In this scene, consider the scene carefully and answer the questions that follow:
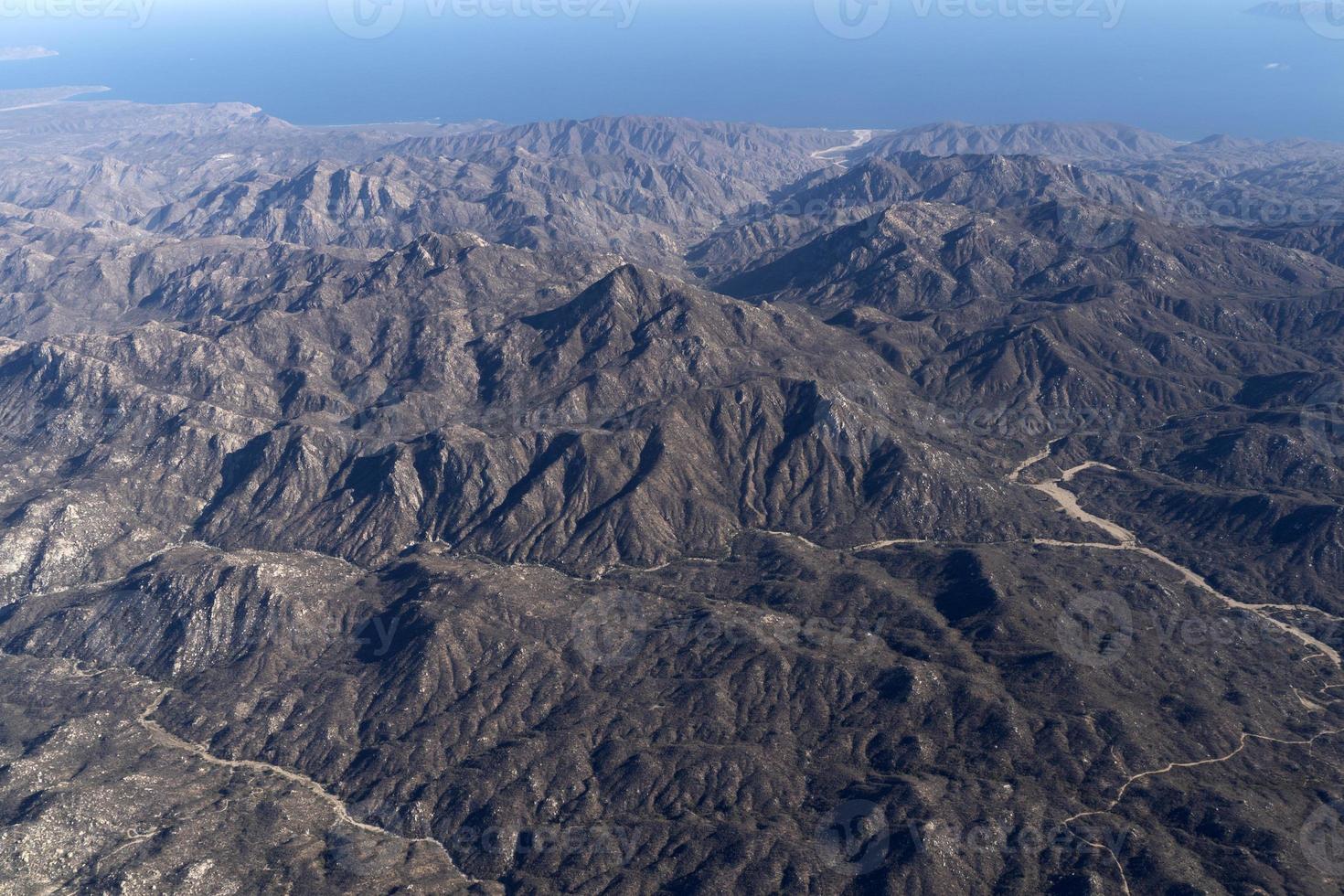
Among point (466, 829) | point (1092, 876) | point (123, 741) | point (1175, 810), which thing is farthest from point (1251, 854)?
point (123, 741)

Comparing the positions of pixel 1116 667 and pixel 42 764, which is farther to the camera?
pixel 1116 667

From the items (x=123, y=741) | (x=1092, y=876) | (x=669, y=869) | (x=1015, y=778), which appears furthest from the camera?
(x=123, y=741)

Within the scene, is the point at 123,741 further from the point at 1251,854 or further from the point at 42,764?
the point at 1251,854

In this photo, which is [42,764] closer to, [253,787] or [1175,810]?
[253,787]

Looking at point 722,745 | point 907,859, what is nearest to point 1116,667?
point 907,859

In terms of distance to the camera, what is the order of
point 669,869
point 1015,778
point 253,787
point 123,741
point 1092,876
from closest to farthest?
point 1092,876
point 669,869
point 1015,778
point 253,787
point 123,741

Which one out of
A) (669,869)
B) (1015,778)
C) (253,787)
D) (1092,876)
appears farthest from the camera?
(253,787)

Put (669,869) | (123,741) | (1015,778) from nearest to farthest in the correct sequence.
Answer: (669,869)
(1015,778)
(123,741)

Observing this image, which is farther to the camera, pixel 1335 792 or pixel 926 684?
pixel 926 684

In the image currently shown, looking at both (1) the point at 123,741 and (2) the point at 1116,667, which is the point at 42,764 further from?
(2) the point at 1116,667
